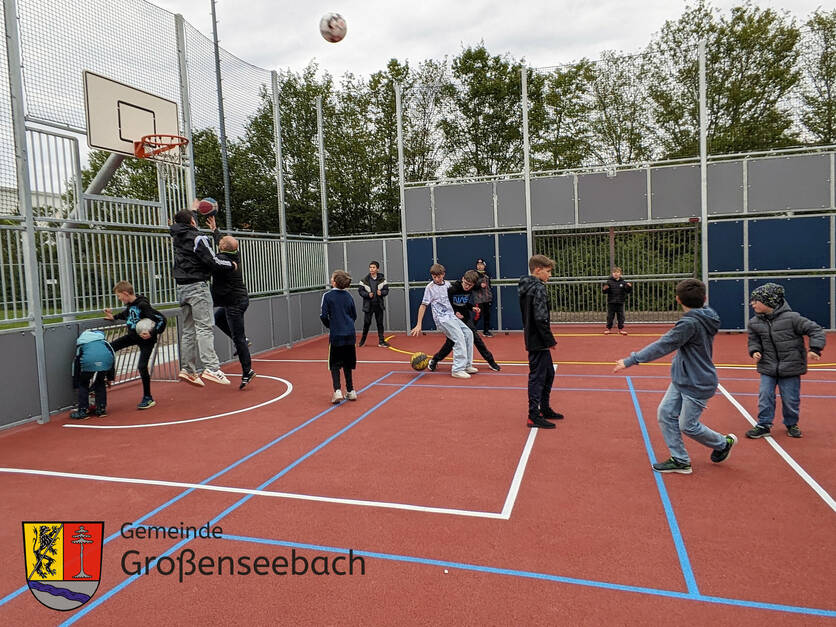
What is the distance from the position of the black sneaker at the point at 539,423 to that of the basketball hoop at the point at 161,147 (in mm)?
7938

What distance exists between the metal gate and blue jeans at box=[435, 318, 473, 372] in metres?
7.49

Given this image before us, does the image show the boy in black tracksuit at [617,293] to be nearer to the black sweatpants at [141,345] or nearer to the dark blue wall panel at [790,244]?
the dark blue wall panel at [790,244]

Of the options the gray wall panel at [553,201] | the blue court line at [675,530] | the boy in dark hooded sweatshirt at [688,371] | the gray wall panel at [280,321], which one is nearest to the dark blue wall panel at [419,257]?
the gray wall panel at [553,201]

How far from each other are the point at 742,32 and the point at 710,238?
45.9 feet

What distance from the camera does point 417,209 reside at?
16828 millimetres

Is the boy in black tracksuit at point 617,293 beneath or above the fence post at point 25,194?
beneath

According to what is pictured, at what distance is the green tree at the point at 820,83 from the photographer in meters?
19.1

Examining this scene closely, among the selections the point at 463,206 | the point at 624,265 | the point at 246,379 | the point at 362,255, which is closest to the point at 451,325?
the point at 246,379

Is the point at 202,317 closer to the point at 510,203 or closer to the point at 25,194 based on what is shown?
the point at 25,194

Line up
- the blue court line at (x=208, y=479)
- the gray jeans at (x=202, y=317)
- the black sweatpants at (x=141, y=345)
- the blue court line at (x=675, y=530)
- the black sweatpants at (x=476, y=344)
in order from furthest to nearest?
the black sweatpants at (x=476, y=344), the gray jeans at (x=202, y=317), the black sweatpants at (x=141, y=345), the blue court line at (x=208, y=479), the blue court line at (x=675, y=530)

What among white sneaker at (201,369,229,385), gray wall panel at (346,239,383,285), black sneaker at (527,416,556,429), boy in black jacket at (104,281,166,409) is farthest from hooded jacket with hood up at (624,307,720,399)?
gray wall panel at (346,239,383,285)

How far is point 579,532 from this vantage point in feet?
13.1

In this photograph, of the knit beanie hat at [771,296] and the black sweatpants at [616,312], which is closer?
the knit beanie hat at [771,296]

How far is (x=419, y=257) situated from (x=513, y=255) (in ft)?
9.19
